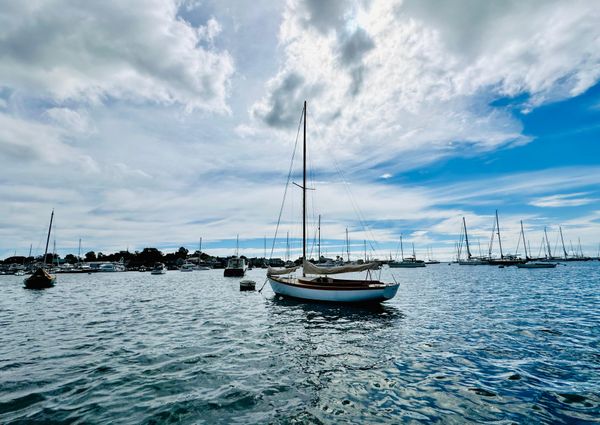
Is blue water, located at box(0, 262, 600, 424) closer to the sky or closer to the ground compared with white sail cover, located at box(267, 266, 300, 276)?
closer to the ground

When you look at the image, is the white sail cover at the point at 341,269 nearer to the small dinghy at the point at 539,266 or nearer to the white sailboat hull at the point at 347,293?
the white sailboat hull at the point at 347,293

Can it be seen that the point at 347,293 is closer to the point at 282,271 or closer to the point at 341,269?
the point at 341,269

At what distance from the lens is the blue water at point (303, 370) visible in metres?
8.02

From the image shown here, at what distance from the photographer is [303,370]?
444 inches

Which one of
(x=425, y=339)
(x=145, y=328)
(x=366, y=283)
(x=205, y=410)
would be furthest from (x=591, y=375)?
(x=145, y=328)

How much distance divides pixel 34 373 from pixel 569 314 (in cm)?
3210

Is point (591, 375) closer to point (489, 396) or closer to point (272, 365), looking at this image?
point (489, 396)

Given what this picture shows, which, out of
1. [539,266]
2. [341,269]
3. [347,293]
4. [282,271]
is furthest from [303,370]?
[539,266]

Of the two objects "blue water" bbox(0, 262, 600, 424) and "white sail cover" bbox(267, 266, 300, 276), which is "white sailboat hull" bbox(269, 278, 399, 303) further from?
"blue water" bbox(0, 262, 600, 424)

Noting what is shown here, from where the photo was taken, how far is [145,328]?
63.0 ft

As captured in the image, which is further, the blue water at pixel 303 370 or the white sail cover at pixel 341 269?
the white sail cover at pixel 341 269

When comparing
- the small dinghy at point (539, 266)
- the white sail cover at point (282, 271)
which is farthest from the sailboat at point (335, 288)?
the small dinghy at point (539, 266)

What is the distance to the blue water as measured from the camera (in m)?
8.02

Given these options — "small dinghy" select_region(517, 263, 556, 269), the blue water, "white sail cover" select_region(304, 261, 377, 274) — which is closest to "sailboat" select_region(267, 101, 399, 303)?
"white sail cover" select_region(304, 261, 377, 274)
